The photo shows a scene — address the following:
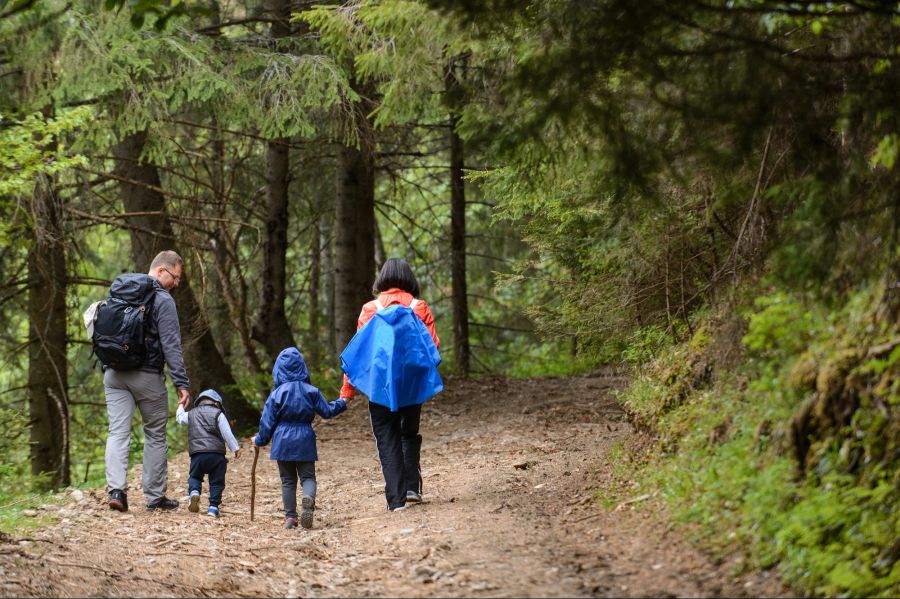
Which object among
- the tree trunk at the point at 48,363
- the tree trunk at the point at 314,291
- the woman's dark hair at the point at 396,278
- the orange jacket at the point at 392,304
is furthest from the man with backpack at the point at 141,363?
the tree trunk at the point at 314,291

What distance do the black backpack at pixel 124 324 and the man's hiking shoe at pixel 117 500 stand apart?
42.6 inches

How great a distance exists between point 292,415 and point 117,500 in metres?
1.84

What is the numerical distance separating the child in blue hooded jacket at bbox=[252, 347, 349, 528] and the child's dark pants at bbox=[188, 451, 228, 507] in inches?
31.7

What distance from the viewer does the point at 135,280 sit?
305 inches

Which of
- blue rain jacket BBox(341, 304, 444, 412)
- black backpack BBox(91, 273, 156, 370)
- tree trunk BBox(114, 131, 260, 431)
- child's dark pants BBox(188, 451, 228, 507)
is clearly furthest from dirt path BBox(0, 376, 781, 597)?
tree trunk BBox(114, 131, 260, 431)

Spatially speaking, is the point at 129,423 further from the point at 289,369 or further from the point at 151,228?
the point at 151,228

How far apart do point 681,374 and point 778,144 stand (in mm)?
2104

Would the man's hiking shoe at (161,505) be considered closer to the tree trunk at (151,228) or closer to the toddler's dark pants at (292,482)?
the toddler's dark pants at (292,482)

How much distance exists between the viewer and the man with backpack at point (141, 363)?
299 inches

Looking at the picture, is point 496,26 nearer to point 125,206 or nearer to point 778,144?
Result: point 778,144

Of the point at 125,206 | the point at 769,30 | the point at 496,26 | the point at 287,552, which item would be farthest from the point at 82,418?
the point at 769,30

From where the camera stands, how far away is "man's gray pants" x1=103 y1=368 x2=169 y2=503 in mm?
7777

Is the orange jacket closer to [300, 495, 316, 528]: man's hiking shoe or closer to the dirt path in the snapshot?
[300, 495, 316, 528]: man's hiking shoe

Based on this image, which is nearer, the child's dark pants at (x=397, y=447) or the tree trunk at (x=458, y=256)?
the child's dark pants at (x=397, y=447)
